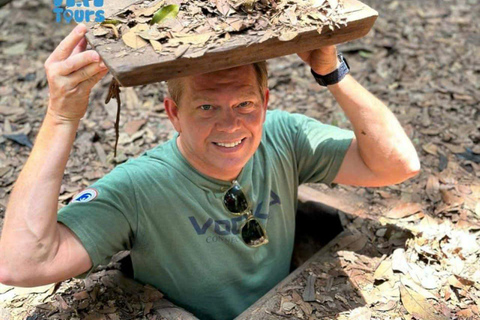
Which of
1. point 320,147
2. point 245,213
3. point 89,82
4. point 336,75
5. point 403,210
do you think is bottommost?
point 403,210

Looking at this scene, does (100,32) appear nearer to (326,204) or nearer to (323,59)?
(323,59)

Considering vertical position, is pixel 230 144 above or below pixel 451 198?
above

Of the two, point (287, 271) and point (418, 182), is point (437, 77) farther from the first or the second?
point (287, 271)

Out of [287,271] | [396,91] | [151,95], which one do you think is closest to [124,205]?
[287,271]

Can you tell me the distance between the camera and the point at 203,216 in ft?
8.11

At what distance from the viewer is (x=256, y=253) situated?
267 centimetres

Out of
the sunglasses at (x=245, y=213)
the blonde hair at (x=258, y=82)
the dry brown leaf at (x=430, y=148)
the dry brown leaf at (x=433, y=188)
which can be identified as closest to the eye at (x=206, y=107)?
the blonde hair at (x=258, y=82)

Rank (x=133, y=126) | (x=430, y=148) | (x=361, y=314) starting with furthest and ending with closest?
1. (x=133, y=126)
2. (x=430, y=148)
3. (x=361, y=314)

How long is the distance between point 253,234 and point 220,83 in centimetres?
76

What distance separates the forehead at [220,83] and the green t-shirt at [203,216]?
36cm

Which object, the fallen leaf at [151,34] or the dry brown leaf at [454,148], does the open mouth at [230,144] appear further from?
the dry brown leaf at [454,148]

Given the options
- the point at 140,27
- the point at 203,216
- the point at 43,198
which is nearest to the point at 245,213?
the point at 203,216

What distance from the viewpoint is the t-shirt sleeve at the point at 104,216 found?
2.15 meters

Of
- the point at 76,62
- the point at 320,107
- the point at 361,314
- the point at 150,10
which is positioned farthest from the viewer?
the point at 320,107
